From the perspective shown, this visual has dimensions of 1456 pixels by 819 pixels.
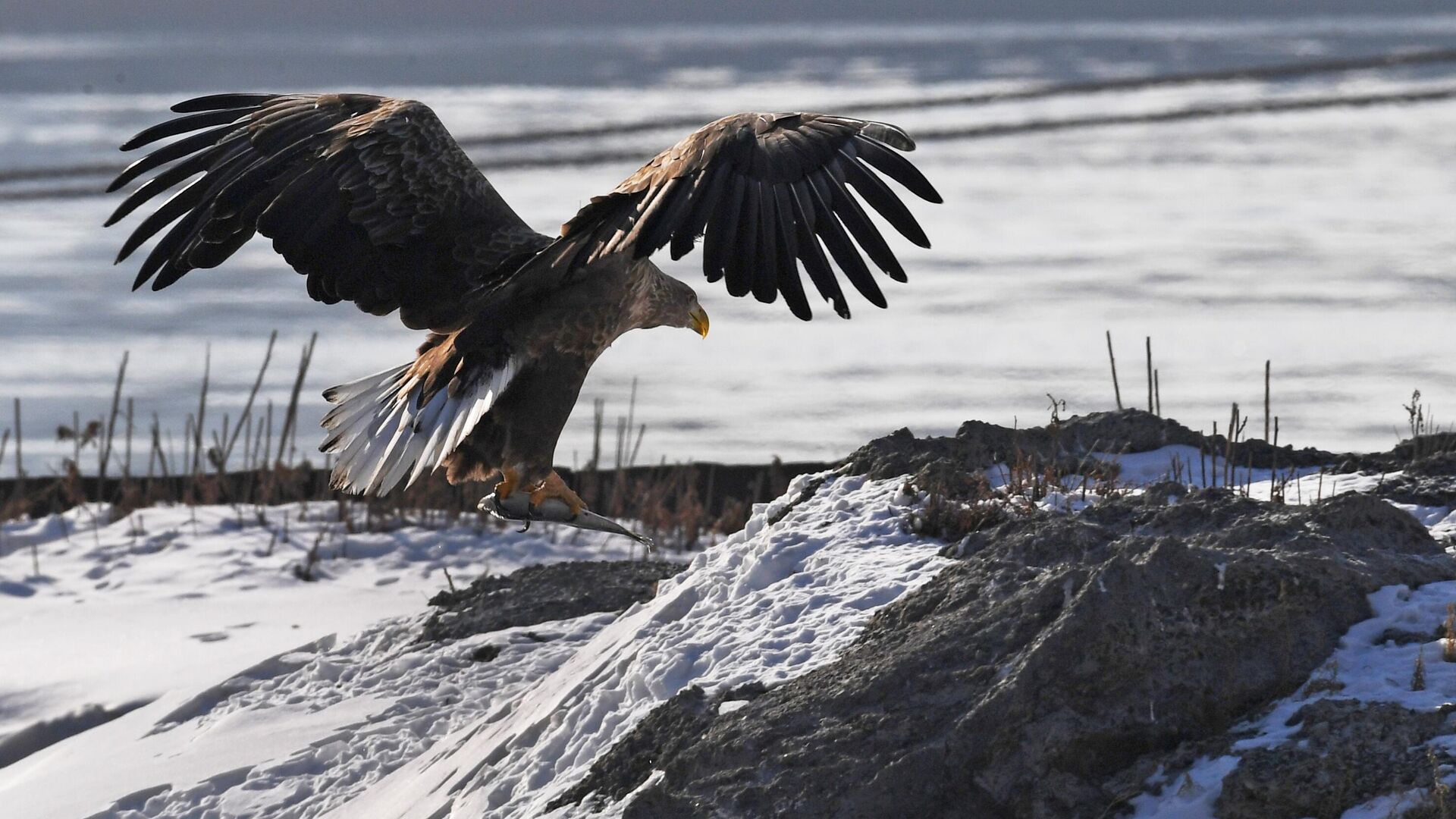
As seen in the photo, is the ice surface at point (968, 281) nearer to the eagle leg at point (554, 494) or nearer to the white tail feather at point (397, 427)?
the eagle leg at point (554, 494)

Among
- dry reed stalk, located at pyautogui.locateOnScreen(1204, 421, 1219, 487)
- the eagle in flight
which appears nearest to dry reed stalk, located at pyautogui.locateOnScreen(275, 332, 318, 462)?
the eagle in flight

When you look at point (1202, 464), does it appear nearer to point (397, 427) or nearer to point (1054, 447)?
point (1054, 447)

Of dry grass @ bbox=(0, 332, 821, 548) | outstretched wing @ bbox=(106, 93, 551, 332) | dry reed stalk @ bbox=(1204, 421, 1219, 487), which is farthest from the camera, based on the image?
dry grass @ bbox=(0, 332, 821, 548)

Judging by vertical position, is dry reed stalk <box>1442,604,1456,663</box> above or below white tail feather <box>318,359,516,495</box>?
below

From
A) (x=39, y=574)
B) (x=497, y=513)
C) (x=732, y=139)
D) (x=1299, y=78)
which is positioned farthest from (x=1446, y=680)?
(x=1299, y=78)

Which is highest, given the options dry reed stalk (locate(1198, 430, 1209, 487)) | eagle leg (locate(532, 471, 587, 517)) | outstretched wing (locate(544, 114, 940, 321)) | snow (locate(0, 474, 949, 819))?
outstretched wing (locate(544, 114, 940, 321))

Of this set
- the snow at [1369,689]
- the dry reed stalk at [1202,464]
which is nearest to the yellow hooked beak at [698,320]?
the dry reed stalk at [1202,464]

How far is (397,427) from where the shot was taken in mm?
4688

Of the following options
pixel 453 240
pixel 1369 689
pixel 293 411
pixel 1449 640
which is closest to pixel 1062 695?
pixel 1369 689

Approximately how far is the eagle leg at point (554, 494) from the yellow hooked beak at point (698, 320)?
585 mm

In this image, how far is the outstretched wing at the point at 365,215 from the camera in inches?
195

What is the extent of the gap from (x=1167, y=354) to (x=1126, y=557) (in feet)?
20.1

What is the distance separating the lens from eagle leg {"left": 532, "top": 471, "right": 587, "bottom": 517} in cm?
489

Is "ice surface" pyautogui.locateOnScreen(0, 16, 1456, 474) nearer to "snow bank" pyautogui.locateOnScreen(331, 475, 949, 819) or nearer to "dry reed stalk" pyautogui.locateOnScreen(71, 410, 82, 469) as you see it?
"dry reed stalk" pyautogui.locateOnScreen(71, 410, 82, 469)
